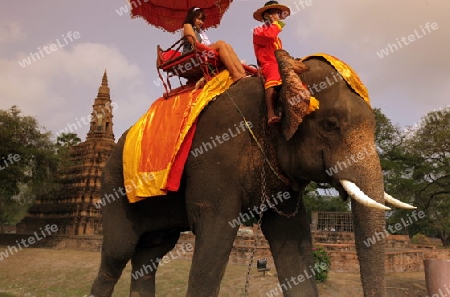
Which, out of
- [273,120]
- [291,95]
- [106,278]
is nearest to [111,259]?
[106,278]

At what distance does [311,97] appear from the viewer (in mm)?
3143

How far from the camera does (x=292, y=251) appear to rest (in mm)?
3729

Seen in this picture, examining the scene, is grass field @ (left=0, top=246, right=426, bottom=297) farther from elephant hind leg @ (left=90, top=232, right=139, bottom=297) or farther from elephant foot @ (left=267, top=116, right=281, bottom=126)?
elephant foot @ (left=267, top=116, right=281, bottom=126)

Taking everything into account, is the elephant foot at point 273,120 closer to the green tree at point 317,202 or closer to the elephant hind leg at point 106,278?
the elephant hind leg at point 106,278

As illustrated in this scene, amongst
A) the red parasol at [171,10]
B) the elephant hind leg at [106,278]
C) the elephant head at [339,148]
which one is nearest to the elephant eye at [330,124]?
the elephant head at [339,148]

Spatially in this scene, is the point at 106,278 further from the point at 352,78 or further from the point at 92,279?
the point at 92,279

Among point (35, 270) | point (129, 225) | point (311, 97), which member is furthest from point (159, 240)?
point (35, 270)

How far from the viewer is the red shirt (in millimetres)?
3643

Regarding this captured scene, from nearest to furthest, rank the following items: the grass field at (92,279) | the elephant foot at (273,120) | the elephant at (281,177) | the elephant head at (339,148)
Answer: the elephant head at (339,148) → the elephant at (281,177) → the elephant foot at (273,120) → the grass field at (92,279)

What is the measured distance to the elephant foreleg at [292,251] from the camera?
3.67m

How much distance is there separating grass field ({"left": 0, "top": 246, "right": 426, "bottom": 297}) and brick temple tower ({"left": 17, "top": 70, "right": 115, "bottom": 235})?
6.72m

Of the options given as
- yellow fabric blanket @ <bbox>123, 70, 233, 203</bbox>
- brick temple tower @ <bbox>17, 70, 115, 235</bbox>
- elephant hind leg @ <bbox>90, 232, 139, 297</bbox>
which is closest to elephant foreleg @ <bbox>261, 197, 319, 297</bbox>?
yellow fabric blanket @ <bbox>123, 70, 233, 203</bbox>

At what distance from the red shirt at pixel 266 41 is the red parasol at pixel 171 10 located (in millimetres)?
1812

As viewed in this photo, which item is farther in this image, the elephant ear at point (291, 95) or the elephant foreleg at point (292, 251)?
the elephant foreleg at point (292, 251)
